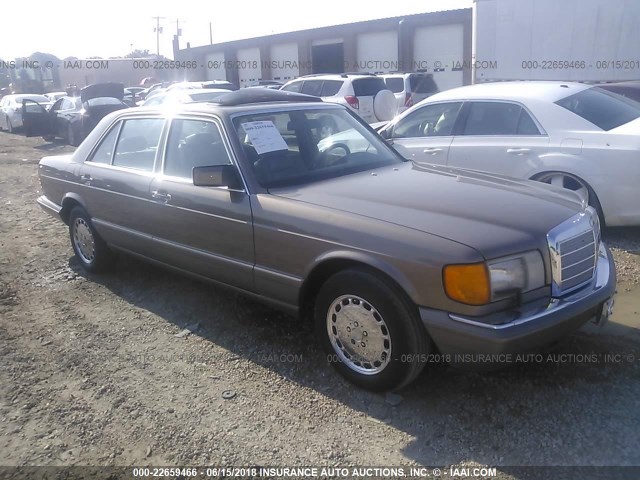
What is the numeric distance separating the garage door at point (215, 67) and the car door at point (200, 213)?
3372 centimetres

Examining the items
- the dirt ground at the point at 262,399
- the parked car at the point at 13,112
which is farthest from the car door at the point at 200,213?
the parked car at the point at 13,112

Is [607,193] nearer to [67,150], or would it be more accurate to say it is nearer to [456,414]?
[456,414]

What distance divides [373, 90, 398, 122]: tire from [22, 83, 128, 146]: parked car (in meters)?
9.52

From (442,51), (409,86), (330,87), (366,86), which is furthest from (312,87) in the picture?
(442,51)

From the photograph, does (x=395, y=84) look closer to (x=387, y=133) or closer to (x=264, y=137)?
(x=387, y=133)

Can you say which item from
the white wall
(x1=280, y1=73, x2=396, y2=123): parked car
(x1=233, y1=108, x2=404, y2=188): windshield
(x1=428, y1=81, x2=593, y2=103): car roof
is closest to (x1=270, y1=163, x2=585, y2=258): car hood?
(x1=233, y1=108, x2=404, y2=188): windshield

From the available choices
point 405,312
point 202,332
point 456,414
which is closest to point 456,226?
point 405,312

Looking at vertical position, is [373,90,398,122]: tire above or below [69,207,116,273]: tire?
above

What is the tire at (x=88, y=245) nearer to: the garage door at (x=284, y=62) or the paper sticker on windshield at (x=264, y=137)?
the paper sticker on windshield at (x=264, y=137)

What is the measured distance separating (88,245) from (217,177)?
236 cm

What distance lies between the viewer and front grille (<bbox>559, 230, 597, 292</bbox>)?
3047mm

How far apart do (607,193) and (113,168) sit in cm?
437

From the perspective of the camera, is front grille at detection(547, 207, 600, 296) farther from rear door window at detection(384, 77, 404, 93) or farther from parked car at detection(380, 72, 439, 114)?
rear door window at detection(384, 77, 404, 93)

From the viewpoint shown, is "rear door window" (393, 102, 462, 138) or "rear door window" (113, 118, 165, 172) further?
"rear door window" (393, 102, 462, 138)
